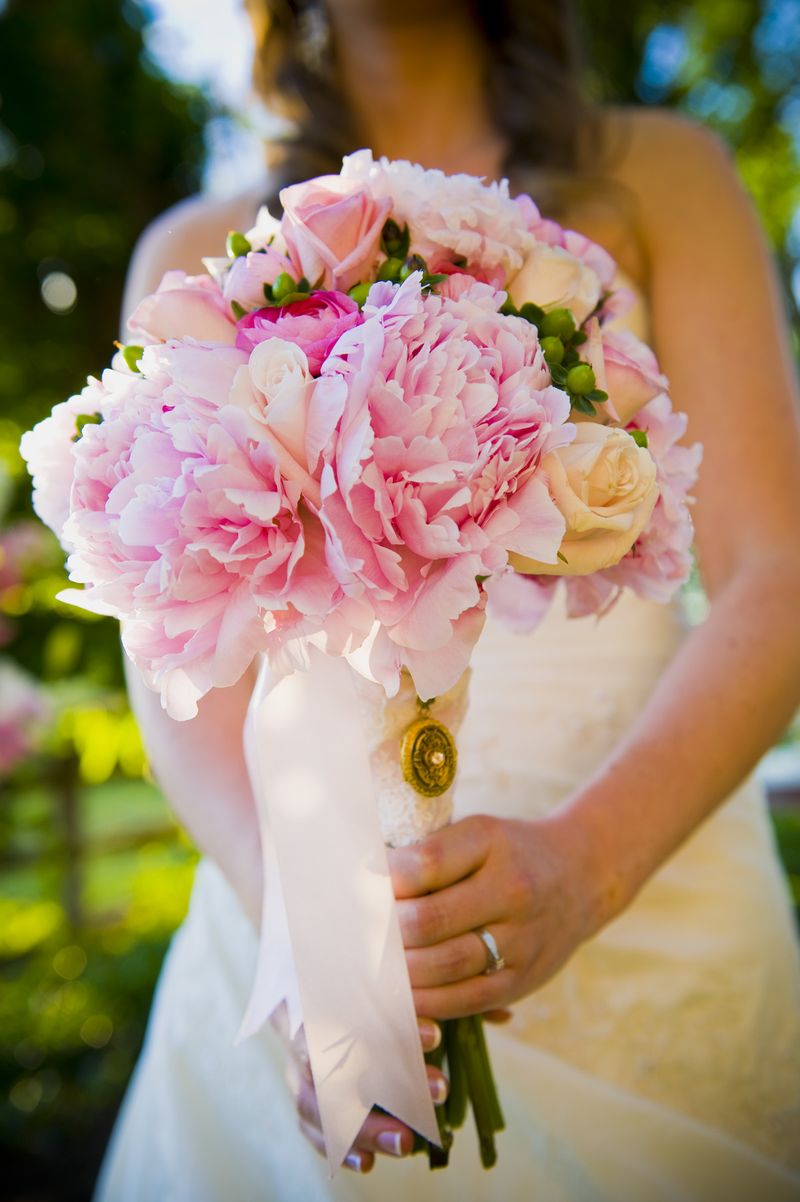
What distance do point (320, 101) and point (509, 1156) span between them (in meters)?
2.17

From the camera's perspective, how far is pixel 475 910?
1.16m

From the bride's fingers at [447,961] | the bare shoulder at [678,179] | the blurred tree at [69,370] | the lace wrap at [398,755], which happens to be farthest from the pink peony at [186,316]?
the blurred tree at [69,370]

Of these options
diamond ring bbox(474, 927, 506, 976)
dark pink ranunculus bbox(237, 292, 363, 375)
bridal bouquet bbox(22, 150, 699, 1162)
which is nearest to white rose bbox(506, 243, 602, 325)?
bridal bouquet bbox(22, 150, 699, 1162)

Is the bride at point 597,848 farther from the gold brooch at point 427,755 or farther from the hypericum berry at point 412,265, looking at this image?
the hypericum berry at point 412,265

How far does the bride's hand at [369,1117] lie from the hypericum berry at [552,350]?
0.79m

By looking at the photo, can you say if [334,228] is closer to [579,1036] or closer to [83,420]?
[83,420]

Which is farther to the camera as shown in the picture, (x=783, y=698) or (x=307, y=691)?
(x=783, y=698)

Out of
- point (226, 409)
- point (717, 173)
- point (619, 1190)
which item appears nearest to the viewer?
point (226, 409)

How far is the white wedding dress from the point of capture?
1.41 meters

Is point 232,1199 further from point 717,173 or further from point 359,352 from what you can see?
point 717,173

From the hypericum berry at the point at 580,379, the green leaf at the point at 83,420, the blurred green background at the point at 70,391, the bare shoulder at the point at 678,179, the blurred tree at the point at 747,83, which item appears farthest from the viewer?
the blurred tree at the point at 747,83

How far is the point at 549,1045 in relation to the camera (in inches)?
61.0

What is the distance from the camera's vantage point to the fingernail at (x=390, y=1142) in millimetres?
1181

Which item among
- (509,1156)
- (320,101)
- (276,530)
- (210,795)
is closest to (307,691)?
(276,530)
